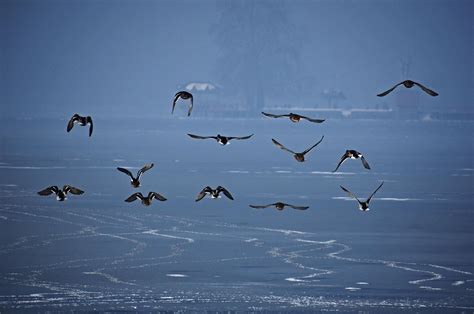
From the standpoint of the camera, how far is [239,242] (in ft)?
101

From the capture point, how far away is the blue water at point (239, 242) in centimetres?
2386

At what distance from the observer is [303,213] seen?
123ft

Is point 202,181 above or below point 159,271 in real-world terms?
above

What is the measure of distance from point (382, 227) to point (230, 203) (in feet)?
24.0

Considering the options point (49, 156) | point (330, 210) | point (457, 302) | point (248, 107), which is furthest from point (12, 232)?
point (248, 107)

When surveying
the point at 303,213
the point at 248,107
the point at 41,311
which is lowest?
→ the point at 41,311

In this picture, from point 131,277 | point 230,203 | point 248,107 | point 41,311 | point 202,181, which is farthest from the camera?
point 248,107

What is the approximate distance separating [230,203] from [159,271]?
14.2m

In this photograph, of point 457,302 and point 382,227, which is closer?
point 457,302

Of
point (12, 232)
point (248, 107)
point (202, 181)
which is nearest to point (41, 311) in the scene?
point (12, 232)

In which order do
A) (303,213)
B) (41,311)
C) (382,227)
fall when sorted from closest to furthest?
(41,311), (382,227), (303,213)

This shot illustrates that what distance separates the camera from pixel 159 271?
26.6 m

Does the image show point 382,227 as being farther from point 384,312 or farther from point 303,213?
point 384,312

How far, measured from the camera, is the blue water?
2386 centimetres
